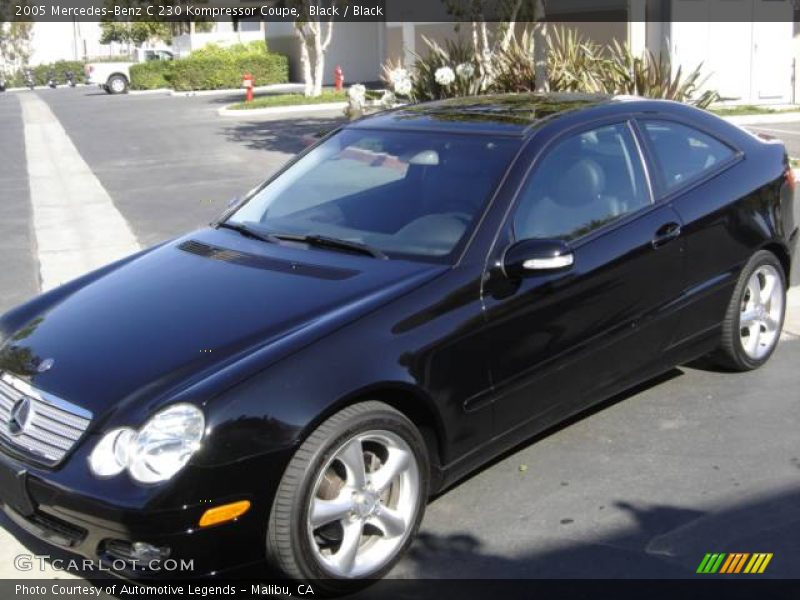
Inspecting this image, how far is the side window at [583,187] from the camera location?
4.29 meters

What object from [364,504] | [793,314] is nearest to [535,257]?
[364,504]

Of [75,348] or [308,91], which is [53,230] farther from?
[308,91]

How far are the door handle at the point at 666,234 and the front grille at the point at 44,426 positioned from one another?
270 cm

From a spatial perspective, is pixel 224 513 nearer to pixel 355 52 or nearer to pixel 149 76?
pixel 355 52

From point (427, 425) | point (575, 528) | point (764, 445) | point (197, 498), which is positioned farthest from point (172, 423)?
point (764, 445)

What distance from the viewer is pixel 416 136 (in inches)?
186

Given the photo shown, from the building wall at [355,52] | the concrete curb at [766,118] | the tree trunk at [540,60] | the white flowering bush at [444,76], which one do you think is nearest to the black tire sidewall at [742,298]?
the tree trunk at [540,60]

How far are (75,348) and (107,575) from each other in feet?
2.80

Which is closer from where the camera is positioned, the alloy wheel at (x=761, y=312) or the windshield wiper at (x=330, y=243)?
the windshield wiper at (x=330, y=243)

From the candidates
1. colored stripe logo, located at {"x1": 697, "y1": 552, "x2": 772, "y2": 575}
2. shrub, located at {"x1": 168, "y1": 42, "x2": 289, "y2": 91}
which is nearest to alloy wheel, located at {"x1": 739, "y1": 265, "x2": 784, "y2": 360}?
colored stripe logo, located at {"x1": 697, "y1": 552, "x2": 772, "y2": 575}

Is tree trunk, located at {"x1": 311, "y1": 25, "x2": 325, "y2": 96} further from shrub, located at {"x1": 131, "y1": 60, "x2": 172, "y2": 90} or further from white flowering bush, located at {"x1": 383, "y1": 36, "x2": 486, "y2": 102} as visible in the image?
shrub, located at {"x1": 131, "y1": 60, "x2": 172, "y2": 90}

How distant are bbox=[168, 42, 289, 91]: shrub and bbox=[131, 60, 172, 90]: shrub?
4.50 metres

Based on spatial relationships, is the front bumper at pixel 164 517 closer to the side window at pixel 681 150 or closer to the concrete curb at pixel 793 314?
the side window at pixel 681 150

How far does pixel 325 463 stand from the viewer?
3.36 meters
